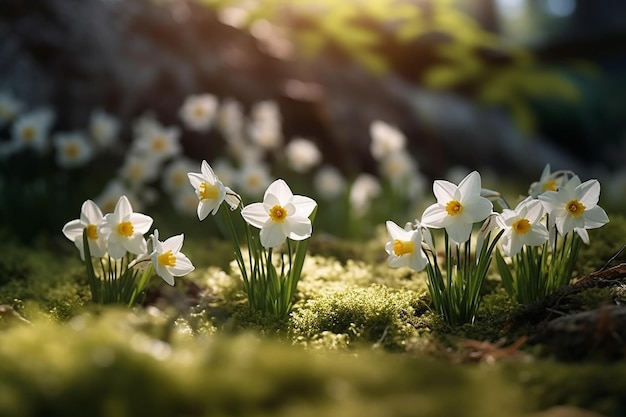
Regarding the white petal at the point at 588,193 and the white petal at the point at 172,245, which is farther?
the white petal at the point at 172,245

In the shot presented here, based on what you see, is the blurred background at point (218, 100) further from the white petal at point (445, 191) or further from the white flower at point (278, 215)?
the white petal at point (445, 191)

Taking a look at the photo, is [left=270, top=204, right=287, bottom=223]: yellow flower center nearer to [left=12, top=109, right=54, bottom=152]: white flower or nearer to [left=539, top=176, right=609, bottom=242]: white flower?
[left=539, top=176, right=609, bottom=242]: white flower

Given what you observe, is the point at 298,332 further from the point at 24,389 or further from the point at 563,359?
the point at 24,389

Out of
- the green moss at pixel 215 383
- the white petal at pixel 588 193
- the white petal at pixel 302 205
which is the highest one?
the white petal at pixel 302 205

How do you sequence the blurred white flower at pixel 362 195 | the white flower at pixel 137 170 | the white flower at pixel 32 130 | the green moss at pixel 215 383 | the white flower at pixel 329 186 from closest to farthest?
the green moss at pixel 215 383 → the white flower at pixel 32 130 → the white flower at pixel 137 170 → the blurred white flower at pixel 362 195 → the white flower at pixel 329 186

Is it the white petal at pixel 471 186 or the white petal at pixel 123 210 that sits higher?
the white petal at pixel 123 210

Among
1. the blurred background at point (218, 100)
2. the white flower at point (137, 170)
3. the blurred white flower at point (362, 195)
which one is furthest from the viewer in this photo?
the blurred white flower at point (362, 195)

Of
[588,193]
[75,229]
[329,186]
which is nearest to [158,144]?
[329,186]

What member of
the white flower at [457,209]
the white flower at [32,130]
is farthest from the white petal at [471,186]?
the white flower at [32,130]
